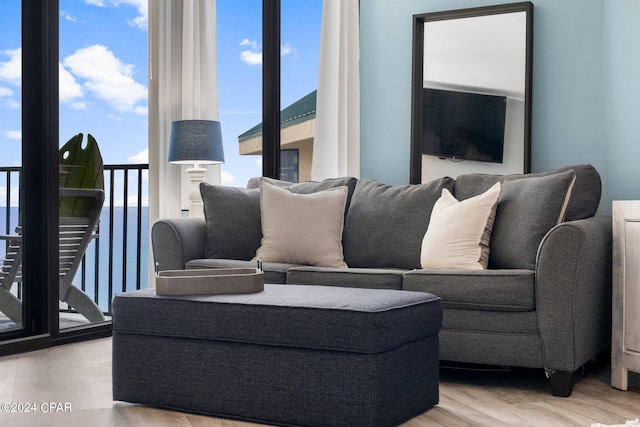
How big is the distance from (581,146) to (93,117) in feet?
12.0

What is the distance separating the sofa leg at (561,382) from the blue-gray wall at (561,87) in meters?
1.14

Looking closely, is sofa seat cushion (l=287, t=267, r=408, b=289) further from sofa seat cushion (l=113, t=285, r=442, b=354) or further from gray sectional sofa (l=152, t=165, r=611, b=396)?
sofa seat cushion (l=113, t=285, r=442, b=354)

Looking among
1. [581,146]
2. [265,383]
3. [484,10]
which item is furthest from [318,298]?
[484,10]

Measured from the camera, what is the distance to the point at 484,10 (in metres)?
4.21

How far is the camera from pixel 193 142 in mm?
4363

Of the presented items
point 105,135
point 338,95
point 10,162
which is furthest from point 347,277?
point 105,135

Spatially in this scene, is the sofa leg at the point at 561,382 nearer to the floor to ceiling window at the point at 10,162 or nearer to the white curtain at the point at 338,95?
the white curtain at the point at 338,95

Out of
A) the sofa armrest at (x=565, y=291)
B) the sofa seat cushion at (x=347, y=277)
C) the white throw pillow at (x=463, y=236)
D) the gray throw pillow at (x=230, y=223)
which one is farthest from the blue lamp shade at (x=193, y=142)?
the sofa armrest at (x=565, y=291)

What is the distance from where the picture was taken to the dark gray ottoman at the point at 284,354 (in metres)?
2.16

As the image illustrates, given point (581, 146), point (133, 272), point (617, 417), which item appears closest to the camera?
point (617, 417)

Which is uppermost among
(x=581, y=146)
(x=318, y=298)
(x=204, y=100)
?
(x=204, y=100)

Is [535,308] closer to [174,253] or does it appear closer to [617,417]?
[617,417]

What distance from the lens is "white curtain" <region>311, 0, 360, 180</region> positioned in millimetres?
4730

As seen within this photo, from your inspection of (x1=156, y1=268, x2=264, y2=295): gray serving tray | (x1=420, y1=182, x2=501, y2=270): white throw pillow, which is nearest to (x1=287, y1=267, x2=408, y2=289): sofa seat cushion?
(x1=420, y1=182, x2=501, y2=270): white throw pillow
